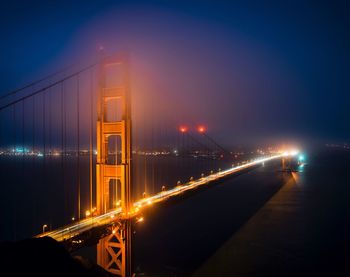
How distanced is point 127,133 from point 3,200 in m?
31.7

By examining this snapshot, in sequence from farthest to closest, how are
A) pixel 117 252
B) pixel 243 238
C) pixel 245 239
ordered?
pixel 243 238, pixel 245 239, pixel 117 252

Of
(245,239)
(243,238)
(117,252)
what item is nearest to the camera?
(117,252)

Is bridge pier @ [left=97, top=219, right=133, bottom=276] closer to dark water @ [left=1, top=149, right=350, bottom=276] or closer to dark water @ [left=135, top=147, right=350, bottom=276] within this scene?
dark water @ [left=135, top=147, right=350, bottom=276]

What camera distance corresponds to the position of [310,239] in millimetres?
19688

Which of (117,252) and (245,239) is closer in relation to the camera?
(117,252)

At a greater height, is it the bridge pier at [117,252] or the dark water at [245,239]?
the bridge pier at [117,252]

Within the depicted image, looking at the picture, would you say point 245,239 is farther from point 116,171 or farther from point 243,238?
point 116,171

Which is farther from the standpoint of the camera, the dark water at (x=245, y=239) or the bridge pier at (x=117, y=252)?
the dark water at (x=245, y=239)

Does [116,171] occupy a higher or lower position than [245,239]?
higher

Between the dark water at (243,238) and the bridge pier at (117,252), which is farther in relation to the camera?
the dark water at (243,238)

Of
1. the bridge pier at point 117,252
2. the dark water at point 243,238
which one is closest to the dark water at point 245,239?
the dark water at point 243,238

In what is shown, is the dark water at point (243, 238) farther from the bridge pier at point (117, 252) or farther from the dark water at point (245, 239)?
the bridge pier at point (117, 252)

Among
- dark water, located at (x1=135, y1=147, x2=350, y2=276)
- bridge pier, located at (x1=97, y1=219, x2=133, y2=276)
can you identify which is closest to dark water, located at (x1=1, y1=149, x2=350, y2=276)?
dark water, located at (x1=135, y1=147, x2=350, y2=276)

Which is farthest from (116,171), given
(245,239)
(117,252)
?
(245,239)
